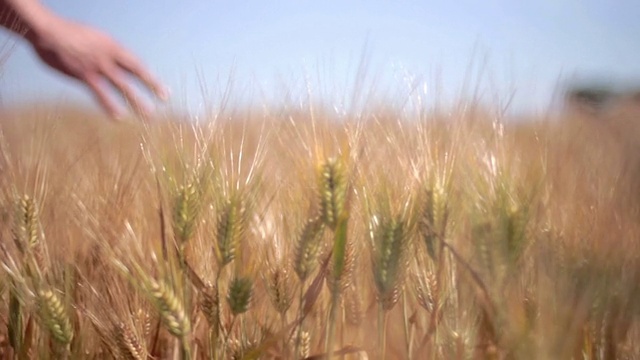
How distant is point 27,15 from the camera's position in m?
0.98

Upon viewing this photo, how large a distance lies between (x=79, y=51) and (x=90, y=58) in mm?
24

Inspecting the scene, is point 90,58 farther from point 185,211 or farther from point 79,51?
point 185,211

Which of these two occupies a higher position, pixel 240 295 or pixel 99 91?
pixel 99 91

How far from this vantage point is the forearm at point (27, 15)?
956 mm

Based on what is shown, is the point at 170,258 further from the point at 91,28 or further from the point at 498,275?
the point at 91,28

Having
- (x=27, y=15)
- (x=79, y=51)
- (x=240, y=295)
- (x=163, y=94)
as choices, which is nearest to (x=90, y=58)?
(x=79, y=51)

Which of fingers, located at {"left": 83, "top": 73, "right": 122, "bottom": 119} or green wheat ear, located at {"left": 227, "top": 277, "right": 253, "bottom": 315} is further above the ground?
fingers, located at {"left": 83, "top": 73, "right": 122, "bottom": 119}

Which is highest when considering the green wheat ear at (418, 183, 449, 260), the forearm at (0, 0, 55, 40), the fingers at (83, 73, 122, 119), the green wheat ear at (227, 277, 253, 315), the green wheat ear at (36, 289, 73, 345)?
the forearm at (0, 0, 55, 40)

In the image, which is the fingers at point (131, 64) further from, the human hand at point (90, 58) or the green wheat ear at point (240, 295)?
the green wheat ear at point (240, 295)

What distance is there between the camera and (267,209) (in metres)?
0.72

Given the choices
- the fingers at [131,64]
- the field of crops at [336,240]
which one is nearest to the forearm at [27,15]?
the fingers at [131,64]

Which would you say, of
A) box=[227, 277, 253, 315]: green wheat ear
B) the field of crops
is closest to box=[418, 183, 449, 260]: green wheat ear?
the field of crops

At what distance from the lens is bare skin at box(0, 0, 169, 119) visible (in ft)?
3.22

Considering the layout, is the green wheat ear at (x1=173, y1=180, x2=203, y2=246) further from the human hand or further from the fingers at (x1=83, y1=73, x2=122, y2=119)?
the fingers at (x1=83, y1=73, x2=122, y2=119)
